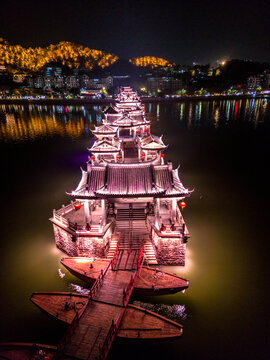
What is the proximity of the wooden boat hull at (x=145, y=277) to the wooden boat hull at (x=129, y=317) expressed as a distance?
1335 mm

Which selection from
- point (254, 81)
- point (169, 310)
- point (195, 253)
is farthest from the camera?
point (254, 81)

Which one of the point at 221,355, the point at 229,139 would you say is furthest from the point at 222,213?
the point at 229,139

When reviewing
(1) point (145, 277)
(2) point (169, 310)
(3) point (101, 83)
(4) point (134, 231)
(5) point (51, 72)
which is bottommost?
(2) point (169, 310)

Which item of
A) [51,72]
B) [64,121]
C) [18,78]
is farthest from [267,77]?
[18,78]

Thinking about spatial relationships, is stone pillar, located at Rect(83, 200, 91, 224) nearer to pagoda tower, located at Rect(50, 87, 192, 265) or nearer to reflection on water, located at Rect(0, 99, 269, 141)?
pagoda tower, located at Rect(50, 87, 192, 265)

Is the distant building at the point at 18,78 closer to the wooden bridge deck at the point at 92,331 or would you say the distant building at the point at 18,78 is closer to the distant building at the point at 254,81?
the distant building at the point at 254,81

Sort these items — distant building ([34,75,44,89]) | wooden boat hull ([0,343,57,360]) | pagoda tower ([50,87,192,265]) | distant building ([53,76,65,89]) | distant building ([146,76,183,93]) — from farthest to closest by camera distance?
1. distant building ([146,76,183,93])
2. distant building ([53,76,65,89])
3. distant building ([34,75,44,89])
4. pagoda tower ([50,87,192,265])
5. wooden boat hull ([0,343,57,360])

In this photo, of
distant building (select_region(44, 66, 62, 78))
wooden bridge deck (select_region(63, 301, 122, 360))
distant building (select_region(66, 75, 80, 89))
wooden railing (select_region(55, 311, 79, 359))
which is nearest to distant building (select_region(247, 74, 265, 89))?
distant building (select_region(66, 75, 80, 89))

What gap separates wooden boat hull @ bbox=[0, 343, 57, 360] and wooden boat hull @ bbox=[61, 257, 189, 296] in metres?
3.80

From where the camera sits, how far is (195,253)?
16.2 meters

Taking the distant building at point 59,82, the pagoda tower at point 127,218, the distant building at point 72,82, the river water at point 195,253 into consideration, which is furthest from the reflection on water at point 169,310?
the distant building at point 59,82

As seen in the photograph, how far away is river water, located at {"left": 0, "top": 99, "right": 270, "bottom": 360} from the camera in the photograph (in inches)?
444

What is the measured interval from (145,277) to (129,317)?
245 cm

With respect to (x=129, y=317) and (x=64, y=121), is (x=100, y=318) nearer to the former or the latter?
(x=129, y=317)
